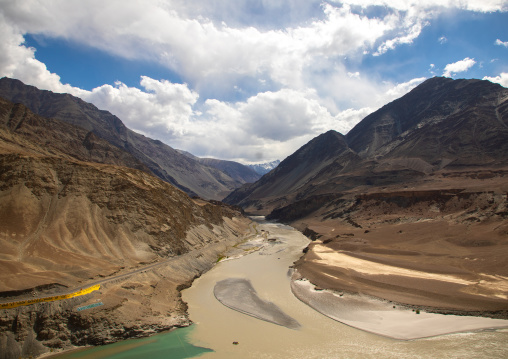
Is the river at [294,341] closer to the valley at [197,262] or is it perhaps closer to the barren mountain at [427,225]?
the valley at [197,262]

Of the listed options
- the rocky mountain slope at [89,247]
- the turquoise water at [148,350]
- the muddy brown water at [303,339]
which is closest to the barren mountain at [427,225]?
the muddy brown water at [303,339]

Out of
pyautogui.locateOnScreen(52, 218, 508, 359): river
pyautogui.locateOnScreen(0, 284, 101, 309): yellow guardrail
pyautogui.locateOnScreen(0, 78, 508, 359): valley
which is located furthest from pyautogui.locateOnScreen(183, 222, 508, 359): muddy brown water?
pyautogui.locateOnScreen(0, 284, 101, 309): yellow guardrail

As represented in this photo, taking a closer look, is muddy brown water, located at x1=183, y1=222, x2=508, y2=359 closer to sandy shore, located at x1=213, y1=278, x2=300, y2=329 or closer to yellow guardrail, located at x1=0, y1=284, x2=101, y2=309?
sandy shore, located at x1=213, y1=278, x2=300, y2=329

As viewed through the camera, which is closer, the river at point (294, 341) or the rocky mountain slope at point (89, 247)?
the river at point (294, 341)

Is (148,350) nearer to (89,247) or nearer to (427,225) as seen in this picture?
(89,247)

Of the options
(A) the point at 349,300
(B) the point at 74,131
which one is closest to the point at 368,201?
(A) the point at 349,300

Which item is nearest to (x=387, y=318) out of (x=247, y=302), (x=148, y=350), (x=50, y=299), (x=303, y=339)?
(x=303, y=339)
